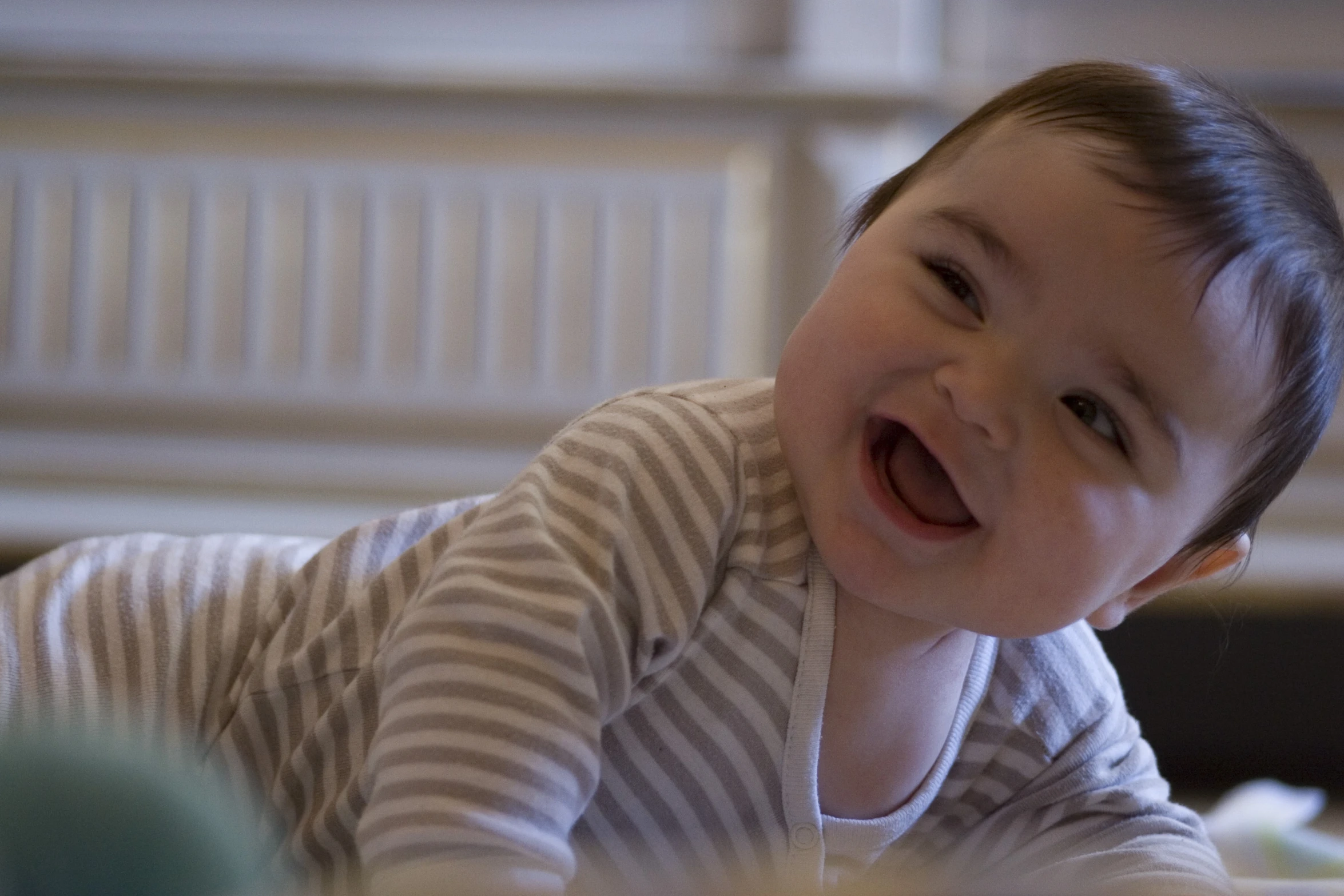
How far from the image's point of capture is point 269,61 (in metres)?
1.57

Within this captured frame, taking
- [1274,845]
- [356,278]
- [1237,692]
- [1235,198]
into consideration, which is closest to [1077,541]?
[1235,198]

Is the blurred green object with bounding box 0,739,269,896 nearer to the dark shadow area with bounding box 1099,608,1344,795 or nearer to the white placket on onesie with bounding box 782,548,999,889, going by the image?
the white placket on onesie with bounding box 782,548,999,889

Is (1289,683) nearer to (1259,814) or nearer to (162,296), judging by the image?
(1259,814)

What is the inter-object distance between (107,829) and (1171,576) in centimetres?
53

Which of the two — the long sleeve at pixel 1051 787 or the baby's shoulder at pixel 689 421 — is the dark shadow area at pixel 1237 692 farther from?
the baby's shoulder at pixel 689 421

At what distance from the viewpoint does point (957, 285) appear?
63cm

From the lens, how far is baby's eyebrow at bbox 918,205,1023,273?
61 centimetres

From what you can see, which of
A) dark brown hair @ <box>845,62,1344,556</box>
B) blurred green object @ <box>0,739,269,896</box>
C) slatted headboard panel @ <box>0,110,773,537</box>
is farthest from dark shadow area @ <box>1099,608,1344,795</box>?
blurred green object @ <box>0,739,269,896</box>

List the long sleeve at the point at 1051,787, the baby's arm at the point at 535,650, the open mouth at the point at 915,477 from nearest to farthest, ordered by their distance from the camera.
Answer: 1. the baby's arm at the point at 535,650
2. the open mouth at the point at 915,477
3. the long sleeve at the point at 1051,787

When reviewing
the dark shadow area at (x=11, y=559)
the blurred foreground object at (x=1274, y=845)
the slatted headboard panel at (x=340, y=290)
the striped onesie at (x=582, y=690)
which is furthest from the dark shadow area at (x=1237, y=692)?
the dark shadow area at (x=11, y=559)

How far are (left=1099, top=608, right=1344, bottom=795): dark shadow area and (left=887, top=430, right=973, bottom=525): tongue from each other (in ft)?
2.94

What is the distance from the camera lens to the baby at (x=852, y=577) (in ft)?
1.82

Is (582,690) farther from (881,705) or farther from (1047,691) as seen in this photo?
(1047,691)

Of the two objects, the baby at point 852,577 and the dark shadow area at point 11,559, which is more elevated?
the baby at point 852,577
